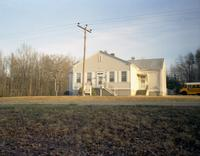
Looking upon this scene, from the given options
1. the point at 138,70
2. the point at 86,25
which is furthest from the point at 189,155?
the point at 138,70

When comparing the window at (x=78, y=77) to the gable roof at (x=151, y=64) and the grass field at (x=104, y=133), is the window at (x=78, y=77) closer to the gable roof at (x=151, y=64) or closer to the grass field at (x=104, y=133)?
the gable roof at (x=151, y=64)

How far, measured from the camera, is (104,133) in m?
7.44

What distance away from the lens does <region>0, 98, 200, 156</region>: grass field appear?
636 cm

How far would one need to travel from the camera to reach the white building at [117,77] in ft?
106

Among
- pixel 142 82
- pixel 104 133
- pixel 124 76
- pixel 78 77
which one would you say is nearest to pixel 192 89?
pixel 142 82

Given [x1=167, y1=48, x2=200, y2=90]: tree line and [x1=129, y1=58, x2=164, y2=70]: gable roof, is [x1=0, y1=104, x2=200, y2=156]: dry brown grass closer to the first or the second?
[x1=129, y1=58, x2=164, y2=70]: gable roof

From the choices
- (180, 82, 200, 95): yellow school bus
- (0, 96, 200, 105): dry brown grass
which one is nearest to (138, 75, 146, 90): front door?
(180, 82, 200, 95): yellow school bus

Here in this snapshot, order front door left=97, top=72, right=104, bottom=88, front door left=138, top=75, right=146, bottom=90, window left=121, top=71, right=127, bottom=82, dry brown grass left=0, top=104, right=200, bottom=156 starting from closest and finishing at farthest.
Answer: dry brown grass left=0, top=104, right=200, bottom=156
window left=121, top=71, right=127, bottom=82
front door left=97, top=72, right=104, bottom=88
front door left=138, top=75, right=146, bottom=90

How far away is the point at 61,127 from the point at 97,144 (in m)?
1.99

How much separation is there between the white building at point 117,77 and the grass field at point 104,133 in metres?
22.4

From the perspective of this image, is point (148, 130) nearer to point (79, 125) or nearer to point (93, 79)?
point (79, 125)

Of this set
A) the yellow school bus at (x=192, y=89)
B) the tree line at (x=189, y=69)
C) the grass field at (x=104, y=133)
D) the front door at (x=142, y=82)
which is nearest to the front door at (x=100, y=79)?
the front door at (x=142, y=82)

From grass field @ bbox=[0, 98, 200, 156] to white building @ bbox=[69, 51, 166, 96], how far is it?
22417 mm

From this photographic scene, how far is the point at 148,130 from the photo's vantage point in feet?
24.4
